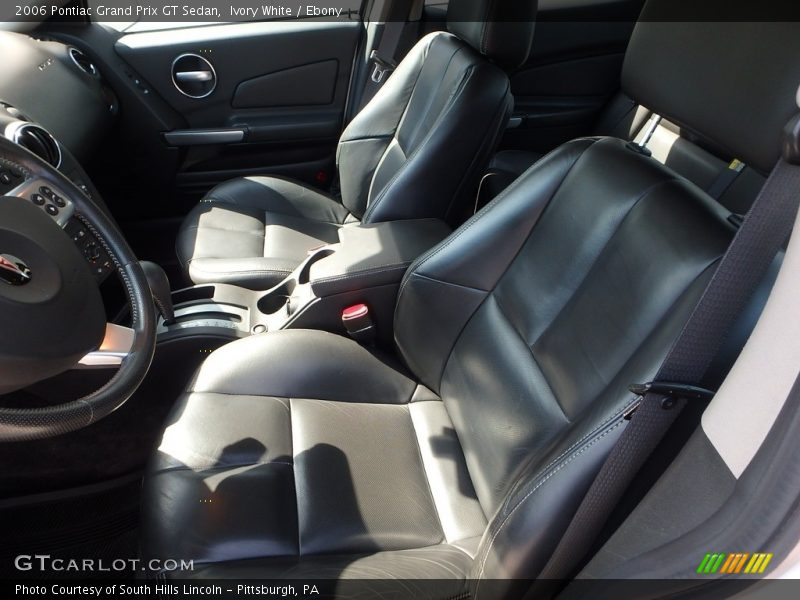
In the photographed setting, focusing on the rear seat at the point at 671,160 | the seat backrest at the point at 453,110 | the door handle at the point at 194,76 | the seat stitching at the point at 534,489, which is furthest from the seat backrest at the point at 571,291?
the door handle at the point at 194,76

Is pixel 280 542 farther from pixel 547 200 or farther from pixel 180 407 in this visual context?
pixel 547 200

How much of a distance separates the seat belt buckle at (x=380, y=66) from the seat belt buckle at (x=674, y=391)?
1789 mm

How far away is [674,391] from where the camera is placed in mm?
797

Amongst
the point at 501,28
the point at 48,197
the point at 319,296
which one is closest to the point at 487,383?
the point at 319,296

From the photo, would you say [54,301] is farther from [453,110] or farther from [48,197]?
[453,110]

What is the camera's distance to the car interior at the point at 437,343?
2.57 ft

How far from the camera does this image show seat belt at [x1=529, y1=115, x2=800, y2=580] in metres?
0.70

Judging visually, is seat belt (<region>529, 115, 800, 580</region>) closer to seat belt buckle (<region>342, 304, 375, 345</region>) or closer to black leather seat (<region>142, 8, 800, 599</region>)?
black leather seat (<region>142, 8, 800, 599</region>)

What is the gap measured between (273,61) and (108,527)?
5.11 feet

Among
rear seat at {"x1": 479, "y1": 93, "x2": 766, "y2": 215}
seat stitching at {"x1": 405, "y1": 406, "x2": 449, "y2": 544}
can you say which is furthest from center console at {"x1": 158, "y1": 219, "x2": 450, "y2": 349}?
rear seat at {"x1": 479, "y1": 93, "x2": 766, "y2": 215}

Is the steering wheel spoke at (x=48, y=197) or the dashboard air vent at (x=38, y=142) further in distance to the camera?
the dashboard air vent at (x=38, y=142)

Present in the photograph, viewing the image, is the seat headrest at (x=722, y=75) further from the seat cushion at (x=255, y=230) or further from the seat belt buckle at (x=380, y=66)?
the seat belt buckle at (x=380, y=66)

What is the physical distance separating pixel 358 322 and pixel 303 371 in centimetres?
19

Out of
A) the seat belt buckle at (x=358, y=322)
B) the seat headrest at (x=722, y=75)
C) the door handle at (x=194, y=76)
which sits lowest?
the seat belt buckle at (x=358, y=322)
